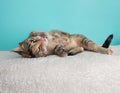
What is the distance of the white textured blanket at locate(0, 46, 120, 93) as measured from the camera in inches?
35.2

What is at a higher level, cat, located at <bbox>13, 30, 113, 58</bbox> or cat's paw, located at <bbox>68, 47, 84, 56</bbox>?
cat, located at <bbox>13, 30, 113, 58</bbox>

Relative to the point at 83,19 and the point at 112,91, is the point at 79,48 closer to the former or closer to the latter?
the point at 112,91

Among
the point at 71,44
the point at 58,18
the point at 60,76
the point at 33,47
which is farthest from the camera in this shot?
the point at 58,18

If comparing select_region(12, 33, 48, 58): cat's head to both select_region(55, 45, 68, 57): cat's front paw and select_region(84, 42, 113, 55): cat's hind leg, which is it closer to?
select_region(55, 45, 68, 57): cat's front paw

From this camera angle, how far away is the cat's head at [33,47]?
112cm

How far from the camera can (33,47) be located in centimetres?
112

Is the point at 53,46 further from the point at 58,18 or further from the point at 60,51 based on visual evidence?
the point at 58,18

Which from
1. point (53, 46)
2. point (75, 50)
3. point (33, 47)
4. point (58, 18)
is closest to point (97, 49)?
point (75, 50)

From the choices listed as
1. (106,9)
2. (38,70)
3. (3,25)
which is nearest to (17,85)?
(38,70)

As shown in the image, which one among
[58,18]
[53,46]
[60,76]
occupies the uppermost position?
[58,18]

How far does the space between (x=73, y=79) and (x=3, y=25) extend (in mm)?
785

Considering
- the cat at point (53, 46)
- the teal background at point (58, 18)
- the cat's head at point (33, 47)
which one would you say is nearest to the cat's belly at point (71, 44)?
the cat at point (53, 46)

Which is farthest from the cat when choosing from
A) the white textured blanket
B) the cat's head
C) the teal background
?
the teal background

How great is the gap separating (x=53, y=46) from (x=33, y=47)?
4.3 inches
